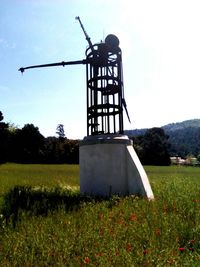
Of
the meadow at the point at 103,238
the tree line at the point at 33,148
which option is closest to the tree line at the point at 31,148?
the tree line at the point at 33,148

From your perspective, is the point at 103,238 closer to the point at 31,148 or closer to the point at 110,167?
the point at 110,167

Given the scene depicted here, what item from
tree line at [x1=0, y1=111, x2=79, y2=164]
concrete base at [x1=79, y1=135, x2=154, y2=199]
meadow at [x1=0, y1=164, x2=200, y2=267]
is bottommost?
meadow at [x1=0, y1=164, x2=200, y2=267]

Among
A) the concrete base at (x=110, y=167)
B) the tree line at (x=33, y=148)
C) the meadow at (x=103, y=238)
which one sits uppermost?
the tree line at (x=33, y=148)

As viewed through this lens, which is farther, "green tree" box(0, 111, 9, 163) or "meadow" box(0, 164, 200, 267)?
"green tree" box(0, 111, 9, 163)

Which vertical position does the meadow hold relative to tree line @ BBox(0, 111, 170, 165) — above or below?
below

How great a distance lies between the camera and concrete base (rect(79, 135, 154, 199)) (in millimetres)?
11891

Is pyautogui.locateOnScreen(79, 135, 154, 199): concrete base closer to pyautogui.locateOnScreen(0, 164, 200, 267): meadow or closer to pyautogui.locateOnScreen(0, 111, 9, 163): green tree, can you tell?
pyautogui.locateOnScreen(0, 164, 200, 267): meadow

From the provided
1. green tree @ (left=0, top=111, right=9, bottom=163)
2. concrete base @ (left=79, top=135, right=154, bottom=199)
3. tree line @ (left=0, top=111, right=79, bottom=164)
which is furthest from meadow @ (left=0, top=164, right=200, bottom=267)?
tree line @ (left=0, top=111, right=79, bottom=164)

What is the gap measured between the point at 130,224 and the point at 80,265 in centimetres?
207

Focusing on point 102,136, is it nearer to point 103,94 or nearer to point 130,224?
point 103,94

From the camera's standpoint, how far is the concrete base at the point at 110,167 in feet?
39.0

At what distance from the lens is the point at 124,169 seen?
39.5 ft

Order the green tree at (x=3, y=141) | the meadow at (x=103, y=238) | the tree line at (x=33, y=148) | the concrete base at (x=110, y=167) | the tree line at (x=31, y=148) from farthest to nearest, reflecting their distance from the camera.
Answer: the tree line at (x=33, y=148), the tree line at (x=31, y=148), the green tree at (x=3, y=141), the concrete base at (x=110, y=167), the meadow at (x=103, y=238)

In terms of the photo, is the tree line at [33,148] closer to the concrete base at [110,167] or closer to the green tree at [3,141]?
the green tree at [3,141]
